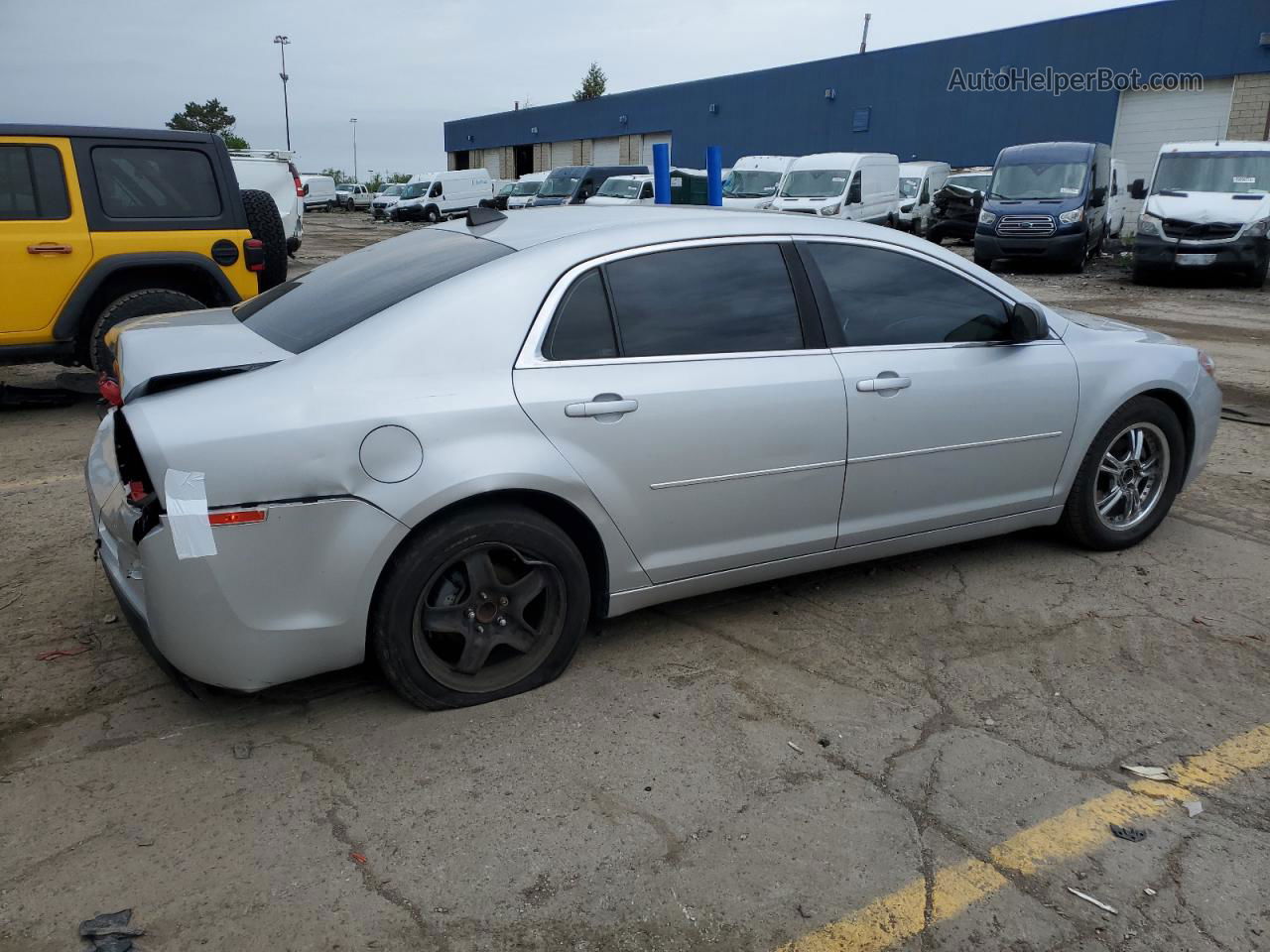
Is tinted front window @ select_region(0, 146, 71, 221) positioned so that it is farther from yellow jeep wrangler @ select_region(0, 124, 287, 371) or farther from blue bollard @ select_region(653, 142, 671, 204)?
blue bollard @ select_region(653, 142, 671, 204)

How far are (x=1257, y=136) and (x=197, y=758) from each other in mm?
29501

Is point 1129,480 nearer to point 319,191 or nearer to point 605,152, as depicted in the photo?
point 605,152

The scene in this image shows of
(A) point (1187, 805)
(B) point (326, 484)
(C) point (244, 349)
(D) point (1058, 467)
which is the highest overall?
(C) point (244, 349)

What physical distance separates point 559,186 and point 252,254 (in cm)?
2173

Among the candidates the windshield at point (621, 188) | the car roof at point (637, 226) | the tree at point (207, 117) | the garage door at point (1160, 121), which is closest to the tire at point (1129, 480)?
the car roof at point (637, 226)

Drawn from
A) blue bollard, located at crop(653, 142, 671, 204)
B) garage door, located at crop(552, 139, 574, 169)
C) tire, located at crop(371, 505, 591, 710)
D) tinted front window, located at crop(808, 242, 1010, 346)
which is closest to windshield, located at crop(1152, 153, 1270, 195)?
blue bollard, located at crop(653, 142, 671, 204)

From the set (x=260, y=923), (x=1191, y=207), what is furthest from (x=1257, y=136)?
(x=260, y=923)

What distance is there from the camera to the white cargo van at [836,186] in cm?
2108

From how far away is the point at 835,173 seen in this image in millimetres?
21453

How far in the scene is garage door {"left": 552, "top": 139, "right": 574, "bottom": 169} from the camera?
53.5m

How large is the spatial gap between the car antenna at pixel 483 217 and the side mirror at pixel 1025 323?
2.07 metres

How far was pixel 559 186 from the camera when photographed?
28125 mm

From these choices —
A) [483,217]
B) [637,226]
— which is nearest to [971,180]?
[483,217]

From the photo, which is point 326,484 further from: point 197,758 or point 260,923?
point 260,923
